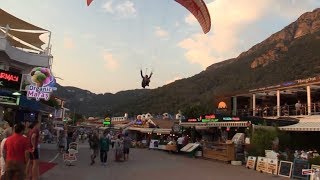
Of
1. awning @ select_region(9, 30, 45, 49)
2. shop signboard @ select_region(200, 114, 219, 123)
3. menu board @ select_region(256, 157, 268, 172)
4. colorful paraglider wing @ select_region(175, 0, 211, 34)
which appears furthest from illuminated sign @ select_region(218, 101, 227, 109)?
colorful paraglider wing @ select_region(175, 0, 211, 34)

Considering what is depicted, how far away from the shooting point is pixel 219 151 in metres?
27.3

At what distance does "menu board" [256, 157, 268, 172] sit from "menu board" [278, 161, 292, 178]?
1.36 m

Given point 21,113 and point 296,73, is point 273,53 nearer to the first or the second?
point 296,73

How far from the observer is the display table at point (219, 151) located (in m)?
25.5

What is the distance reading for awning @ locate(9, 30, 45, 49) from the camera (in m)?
43.4

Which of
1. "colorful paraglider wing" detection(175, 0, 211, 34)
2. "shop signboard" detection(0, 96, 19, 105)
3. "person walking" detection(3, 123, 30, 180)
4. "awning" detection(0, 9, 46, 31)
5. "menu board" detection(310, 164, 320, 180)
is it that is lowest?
"menu board" detection(310, 164, 320, 180)

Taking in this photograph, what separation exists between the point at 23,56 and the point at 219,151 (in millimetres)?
18928

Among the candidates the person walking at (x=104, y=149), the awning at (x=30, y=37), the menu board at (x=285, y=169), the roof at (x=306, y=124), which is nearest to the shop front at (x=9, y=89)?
the person walking at (x=104, y=149)

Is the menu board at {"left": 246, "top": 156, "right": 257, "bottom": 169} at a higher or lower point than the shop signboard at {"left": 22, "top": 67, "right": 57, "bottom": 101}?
lower

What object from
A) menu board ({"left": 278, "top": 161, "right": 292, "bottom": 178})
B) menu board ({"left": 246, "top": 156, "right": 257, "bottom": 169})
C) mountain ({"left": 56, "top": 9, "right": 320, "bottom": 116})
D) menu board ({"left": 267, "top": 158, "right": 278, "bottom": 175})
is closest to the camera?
menu board ({"left": 278, "top": 161, "right": 292, "bottom": 178})

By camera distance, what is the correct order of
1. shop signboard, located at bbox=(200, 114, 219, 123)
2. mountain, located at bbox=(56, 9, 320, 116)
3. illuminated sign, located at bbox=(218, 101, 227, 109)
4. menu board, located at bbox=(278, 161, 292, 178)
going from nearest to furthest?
menu board, located at bbox=(278, 161, 292, 178)
shop signboard, located at bbox=(200, 114, 219, 123)
illuminated sign, located at bbox=(218, 101, 227, 109)
mountain, located at bbox=(56, 9, 320, 116)

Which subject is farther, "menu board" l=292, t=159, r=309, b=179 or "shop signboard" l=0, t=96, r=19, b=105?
"shop signboard" l=0, t=96, r=19, b=105

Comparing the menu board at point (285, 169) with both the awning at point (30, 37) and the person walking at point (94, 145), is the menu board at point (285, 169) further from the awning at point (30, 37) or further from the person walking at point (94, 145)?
the awning at point (30, 37)

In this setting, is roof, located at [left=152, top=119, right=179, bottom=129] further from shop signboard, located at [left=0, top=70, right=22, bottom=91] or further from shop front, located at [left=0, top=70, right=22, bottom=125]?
shop signboard, located at [left=0, top=70, right=22, bottom=91]
